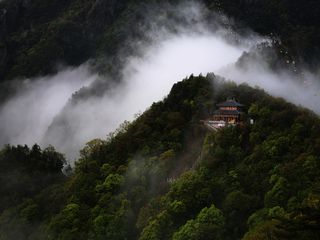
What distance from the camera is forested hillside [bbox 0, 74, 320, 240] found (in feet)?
179

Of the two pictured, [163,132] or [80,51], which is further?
→ [80,51]

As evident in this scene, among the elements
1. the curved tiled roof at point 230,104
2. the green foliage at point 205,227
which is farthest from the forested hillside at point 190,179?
the curved tiled roof at point 230,104

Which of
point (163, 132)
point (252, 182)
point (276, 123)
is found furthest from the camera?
point (163, 132)

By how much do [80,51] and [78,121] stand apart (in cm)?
3523

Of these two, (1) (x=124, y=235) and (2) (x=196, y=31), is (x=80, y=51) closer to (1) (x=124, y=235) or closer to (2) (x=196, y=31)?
(2) (x=196, y=31)

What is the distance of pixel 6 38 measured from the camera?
178m

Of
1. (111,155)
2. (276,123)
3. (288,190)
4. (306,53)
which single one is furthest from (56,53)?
(288,190)

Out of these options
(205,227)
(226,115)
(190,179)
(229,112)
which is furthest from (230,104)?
(205,227)

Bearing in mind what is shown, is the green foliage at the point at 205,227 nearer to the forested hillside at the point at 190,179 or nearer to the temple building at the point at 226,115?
the forested hillside at the point at 190,179

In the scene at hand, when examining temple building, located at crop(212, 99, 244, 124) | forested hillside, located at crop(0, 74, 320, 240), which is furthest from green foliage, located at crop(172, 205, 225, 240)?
temple building, located at crop(212, 99, 244, 124)

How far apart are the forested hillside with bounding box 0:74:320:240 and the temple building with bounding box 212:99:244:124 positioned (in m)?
1.39

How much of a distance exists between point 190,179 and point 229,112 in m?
14.1

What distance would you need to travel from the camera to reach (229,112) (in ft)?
237

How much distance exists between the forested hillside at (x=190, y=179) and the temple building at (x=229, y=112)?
4.55ft
